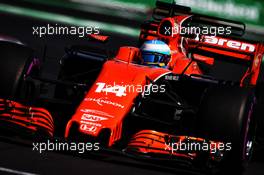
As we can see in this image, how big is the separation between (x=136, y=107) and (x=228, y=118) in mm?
1079

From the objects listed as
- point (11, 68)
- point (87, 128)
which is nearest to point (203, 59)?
point (11, 68)

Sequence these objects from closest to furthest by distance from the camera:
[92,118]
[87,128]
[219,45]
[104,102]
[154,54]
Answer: [87,128]
[92,118]
[104,102]
[154,54]
[219,45]

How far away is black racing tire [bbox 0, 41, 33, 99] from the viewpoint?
7.39 metres

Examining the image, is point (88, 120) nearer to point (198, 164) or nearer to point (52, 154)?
point (52, 154)

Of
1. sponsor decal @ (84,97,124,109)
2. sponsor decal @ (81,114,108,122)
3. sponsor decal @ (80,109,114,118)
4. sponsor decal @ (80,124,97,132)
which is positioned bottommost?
sponsor decal @ (80,124,97,132)

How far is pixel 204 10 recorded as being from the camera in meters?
15.8

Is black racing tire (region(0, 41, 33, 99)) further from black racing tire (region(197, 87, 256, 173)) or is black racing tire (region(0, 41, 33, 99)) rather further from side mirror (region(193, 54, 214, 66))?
side mirror (region(193, 54, 214, 66))

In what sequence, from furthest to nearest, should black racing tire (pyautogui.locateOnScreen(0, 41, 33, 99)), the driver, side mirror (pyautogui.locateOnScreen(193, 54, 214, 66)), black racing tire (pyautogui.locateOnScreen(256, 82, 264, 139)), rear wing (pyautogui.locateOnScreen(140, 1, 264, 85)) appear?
side mirror (pyautogui.locateOnScreen(193, 54, 214, 66)), rear wing (pyautogui.locateOnScreen(140, 1, 264, 85)), black racing tire (pyautogui.locateOnScreen(256, 82, 264, 139)), the driver, black racing tire (pyautogui.locateOnScreen(0, 41, 33, 99))

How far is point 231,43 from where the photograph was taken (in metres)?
9.91

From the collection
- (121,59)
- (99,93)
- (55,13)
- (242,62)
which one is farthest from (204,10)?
(99,93)

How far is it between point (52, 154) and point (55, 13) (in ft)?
29.1

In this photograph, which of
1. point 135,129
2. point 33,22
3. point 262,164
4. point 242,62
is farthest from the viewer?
point 33,22

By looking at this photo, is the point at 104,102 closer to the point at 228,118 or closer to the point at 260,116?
the point at 228,118

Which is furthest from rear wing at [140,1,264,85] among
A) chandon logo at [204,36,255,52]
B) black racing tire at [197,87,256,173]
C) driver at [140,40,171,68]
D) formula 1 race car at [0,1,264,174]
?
black racing tire at [197,87,256,173]
